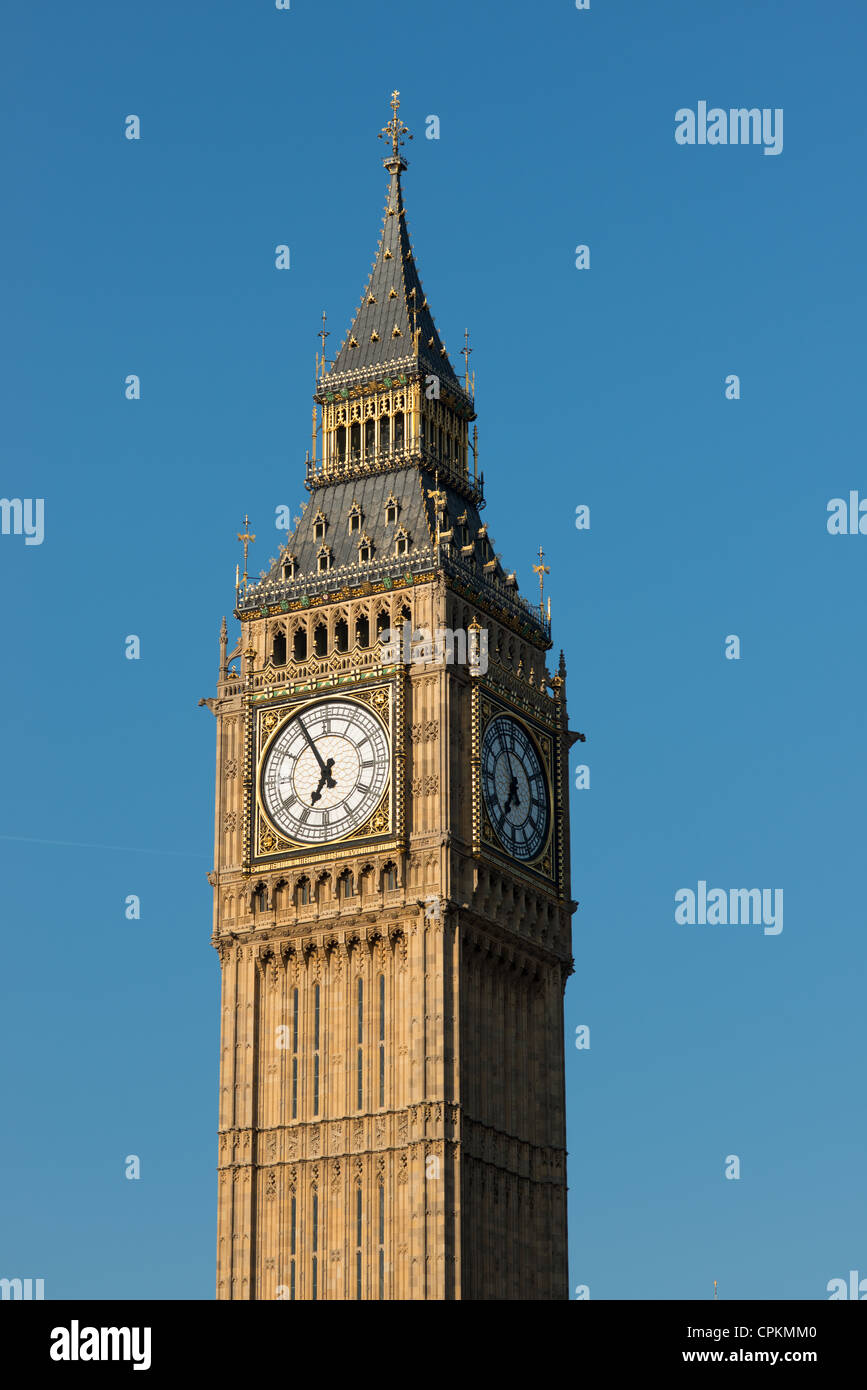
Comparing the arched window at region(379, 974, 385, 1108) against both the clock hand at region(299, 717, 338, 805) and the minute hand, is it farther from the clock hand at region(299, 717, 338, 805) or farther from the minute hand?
the minute hand

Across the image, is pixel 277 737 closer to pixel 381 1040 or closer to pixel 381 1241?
pixel 381 1040

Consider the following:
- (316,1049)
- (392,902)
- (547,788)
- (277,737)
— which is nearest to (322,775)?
(277,737)

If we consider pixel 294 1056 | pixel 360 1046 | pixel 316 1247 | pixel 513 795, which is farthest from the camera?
pixel 513 795

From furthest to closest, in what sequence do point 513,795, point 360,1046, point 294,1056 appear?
1. point 513,795
2. point 294,1056
3. point 360,1046

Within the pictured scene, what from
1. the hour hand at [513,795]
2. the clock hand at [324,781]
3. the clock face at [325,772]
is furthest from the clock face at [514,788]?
the clock hand at [324,781]

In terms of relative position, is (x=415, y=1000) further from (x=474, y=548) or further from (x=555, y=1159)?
(x=474, y=548)

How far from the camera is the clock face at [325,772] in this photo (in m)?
98.6

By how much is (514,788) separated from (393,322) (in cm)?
1837

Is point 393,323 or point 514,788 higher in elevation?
point 393,323

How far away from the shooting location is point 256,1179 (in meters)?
96.8

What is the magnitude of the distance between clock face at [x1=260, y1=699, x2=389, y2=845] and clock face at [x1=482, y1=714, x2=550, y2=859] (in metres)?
3.91

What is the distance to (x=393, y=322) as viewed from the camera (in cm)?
10831

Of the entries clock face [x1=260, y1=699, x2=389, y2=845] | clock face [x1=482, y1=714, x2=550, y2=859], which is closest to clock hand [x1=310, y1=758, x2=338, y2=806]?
clock face [x1=260, y1=699, x2=389, y2=845]
